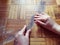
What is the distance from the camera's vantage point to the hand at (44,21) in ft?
3.33

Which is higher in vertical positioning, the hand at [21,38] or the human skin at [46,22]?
the human skin at [46,22]

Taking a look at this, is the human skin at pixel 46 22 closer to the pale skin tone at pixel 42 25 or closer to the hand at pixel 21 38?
the pale skin tone at pixel 42 25

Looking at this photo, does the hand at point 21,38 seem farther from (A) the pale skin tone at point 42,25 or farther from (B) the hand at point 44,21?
(B) the hand at point 44,21

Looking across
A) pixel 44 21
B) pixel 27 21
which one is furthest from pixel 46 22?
pixel 27 21

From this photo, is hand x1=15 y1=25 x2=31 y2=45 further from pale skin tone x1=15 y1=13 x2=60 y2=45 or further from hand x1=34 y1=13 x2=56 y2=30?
hand x1=34 y1=13 x2=56 y2=30

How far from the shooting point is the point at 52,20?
40.9 inches

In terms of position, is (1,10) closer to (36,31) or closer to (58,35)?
A: (36,31)

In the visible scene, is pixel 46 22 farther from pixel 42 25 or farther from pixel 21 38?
pixel 21 38

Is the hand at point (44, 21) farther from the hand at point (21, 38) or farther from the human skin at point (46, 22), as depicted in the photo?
the hand at point (21, 38)

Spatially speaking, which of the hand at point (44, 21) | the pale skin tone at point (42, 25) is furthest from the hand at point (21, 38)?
the hand at point (44, 21)

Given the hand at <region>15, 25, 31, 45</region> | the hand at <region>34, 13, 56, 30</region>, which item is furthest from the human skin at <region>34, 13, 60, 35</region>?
the hand at <region>15, 25, 31, 45</region>

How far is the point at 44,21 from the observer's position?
1.04 metres

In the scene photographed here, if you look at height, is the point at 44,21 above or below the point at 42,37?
above

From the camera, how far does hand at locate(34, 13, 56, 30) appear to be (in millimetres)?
1015
